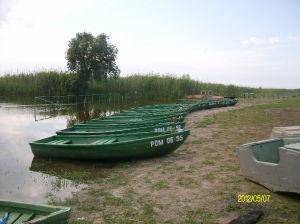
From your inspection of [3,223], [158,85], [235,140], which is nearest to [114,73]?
[158,85]

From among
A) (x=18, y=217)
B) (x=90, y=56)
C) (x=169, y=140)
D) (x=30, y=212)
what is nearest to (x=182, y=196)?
(x=169, y=140)

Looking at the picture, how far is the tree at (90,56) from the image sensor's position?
83.5ft

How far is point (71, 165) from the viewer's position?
22.3 ft

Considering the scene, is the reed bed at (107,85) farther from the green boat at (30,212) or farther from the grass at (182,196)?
the green boat at (30,212)

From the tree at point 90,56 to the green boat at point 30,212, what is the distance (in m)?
23.8

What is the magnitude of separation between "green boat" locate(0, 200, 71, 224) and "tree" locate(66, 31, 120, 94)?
2380 centimetres

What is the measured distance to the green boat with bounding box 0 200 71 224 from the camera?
2.86 m

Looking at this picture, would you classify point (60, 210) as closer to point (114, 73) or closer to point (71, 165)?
point (71, 165)

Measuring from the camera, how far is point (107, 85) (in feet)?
108

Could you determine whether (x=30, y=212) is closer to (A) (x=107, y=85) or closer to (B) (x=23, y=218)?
(B) (x=23, y=218)

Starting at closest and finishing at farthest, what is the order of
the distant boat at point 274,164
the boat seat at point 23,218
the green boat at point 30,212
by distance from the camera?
the green boat at point 30,212 → the boat seat at point 23,218 → the distant boat at point 274,164

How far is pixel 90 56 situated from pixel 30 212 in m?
24.2

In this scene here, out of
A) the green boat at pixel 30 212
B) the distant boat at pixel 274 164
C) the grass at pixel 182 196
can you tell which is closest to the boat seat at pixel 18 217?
the green boat at pixel 30 212
